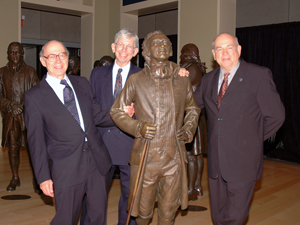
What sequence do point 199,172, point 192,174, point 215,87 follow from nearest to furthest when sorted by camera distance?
point 215,87, point 192,174, point 199,172

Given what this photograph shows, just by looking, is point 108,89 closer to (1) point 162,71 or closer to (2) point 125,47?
(2) point 125,47

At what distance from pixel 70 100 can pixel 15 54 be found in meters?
2.81

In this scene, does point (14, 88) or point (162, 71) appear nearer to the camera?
point (162, 71)

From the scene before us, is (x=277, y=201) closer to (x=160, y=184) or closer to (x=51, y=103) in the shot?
(x=160, y=184)

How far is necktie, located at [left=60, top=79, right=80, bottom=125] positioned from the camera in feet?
8.38

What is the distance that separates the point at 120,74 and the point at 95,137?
0.79 meters

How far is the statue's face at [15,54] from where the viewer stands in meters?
4.95

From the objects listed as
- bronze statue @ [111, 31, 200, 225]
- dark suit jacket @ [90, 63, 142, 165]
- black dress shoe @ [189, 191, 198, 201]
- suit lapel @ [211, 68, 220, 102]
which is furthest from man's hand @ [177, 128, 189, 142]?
black dress shoe @ [189, 191, 198, 201]

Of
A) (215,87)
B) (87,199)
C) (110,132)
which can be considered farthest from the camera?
(110,132)

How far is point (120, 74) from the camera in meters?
3.22

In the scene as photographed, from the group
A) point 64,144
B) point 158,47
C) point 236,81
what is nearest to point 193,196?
point 236,81

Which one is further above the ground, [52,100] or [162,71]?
[162,71]

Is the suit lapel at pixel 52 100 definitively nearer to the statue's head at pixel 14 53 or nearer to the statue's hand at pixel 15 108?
the statue's hand at pixel 15 108

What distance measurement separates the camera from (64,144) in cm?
250
